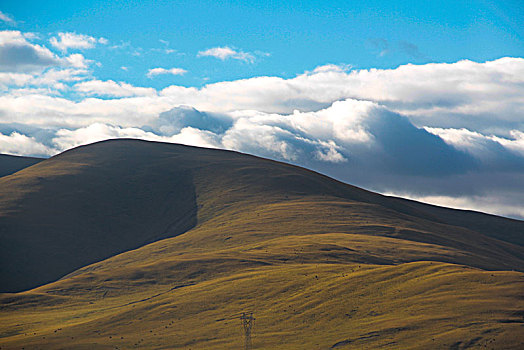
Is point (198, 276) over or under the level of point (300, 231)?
under

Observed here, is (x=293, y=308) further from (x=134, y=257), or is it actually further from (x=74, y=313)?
(x=134, y=257)

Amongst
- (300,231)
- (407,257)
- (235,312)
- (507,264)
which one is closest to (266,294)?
(235,312)

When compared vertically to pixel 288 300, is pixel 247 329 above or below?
below

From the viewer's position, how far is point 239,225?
196000 millimetres

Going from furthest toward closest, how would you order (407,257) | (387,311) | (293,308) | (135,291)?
(407,257)
(135,291)
(293,308)
(387,311)

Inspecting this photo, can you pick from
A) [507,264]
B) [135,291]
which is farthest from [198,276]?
[507,264]

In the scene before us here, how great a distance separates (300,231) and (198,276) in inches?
1952

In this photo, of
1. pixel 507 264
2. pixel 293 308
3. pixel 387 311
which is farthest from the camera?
pixel 507 264

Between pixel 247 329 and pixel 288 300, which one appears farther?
pixel 288 300

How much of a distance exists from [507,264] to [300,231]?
63013 mm

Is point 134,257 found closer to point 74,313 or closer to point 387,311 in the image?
point 74,313

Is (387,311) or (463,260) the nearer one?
(387,311)

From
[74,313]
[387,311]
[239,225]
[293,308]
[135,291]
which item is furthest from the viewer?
[239,225]

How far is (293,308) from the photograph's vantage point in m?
105
